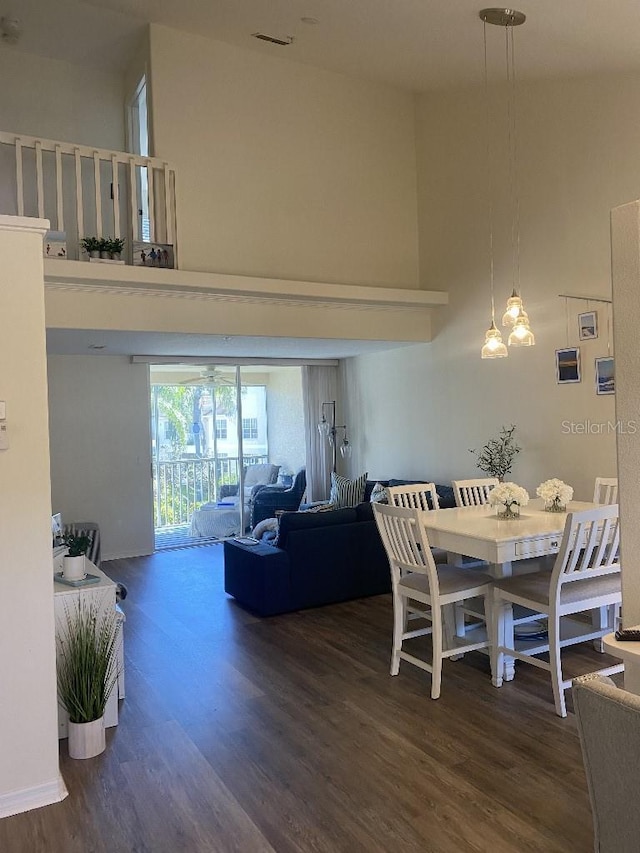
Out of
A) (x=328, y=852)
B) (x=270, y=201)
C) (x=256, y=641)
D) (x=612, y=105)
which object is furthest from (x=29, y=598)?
(x=612, y=105)

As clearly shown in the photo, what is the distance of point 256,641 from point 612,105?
474 cm

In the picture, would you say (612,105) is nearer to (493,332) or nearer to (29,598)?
(493,332)

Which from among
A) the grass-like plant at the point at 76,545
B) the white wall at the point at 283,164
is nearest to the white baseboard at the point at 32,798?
the grass-like plant at the point at 76,545

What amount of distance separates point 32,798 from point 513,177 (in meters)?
5.73

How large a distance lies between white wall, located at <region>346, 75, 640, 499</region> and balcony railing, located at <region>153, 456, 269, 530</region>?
2.07m

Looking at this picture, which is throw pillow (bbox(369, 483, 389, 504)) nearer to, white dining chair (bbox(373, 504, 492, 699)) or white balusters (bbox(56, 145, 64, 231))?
white dining chair (bbox(373, 504, 492, 699))

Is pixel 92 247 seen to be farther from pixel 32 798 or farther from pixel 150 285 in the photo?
pixel 32 798

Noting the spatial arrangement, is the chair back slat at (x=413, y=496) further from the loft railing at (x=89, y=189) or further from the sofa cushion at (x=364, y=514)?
the loft railing at (x=89, y=189)

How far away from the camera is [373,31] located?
5.16 m

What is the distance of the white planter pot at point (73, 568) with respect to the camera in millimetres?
3459

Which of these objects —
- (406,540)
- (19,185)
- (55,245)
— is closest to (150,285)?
(55,245)

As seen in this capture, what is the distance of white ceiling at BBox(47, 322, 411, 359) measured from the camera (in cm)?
566

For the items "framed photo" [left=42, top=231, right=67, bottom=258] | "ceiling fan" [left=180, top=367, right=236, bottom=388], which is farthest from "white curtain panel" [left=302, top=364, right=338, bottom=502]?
"framed photo" [left=42, top=231, right=67, bottom=258]

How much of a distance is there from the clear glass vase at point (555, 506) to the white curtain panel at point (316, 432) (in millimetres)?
4484
